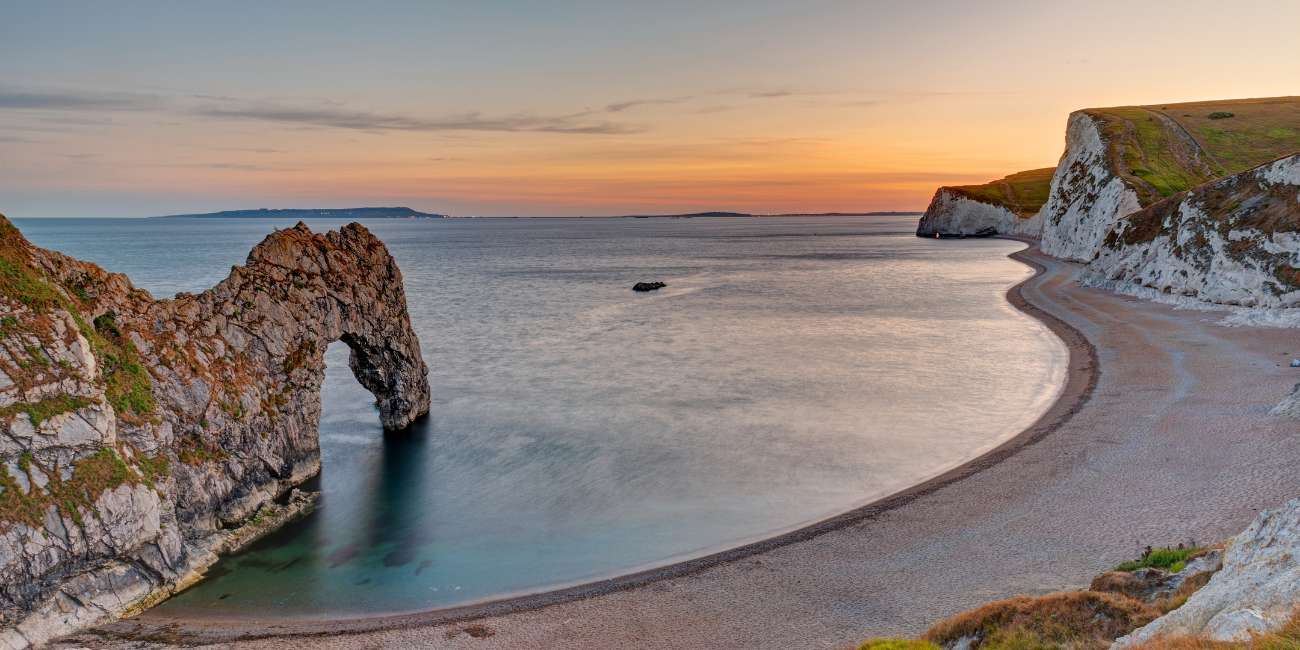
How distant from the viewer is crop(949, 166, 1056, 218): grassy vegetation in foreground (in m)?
161

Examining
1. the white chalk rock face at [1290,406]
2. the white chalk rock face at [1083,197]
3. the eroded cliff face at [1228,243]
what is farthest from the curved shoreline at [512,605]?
the white chalk rock face at [1083,197]

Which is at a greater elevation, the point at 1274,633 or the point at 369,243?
the point at 369,243

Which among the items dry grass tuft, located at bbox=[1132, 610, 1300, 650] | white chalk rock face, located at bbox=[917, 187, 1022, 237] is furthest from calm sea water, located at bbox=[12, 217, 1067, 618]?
white chalk rock face, located at bbox=[917, 187, 1022, 237]

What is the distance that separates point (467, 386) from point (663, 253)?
401ft

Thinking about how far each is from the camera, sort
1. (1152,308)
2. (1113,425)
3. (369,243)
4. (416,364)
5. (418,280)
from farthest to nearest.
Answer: (418,280), (1152,308), (416,364), (369,243), (1113,425)

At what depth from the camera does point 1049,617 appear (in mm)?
11766

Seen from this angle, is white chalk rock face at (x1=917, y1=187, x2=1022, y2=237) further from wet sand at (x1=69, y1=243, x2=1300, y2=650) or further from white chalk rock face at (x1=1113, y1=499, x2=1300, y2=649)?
white chalk rock face at (x1=1113, y1=499, x2=1300, y2=649)

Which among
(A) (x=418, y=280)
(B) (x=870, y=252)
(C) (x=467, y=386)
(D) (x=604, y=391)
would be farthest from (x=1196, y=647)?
(B) (x=870, y=252)

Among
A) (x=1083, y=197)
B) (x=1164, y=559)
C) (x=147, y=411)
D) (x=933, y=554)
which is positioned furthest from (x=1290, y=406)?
(x=1083, y=197)

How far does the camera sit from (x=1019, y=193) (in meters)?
172

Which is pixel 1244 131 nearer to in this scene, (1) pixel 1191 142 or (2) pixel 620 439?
(1) pixel 1191 142

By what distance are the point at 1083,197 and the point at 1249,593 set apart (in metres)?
95.5

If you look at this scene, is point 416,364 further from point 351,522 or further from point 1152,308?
point 1152,308

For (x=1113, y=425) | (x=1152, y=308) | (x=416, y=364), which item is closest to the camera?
(x=1113, y=425)
